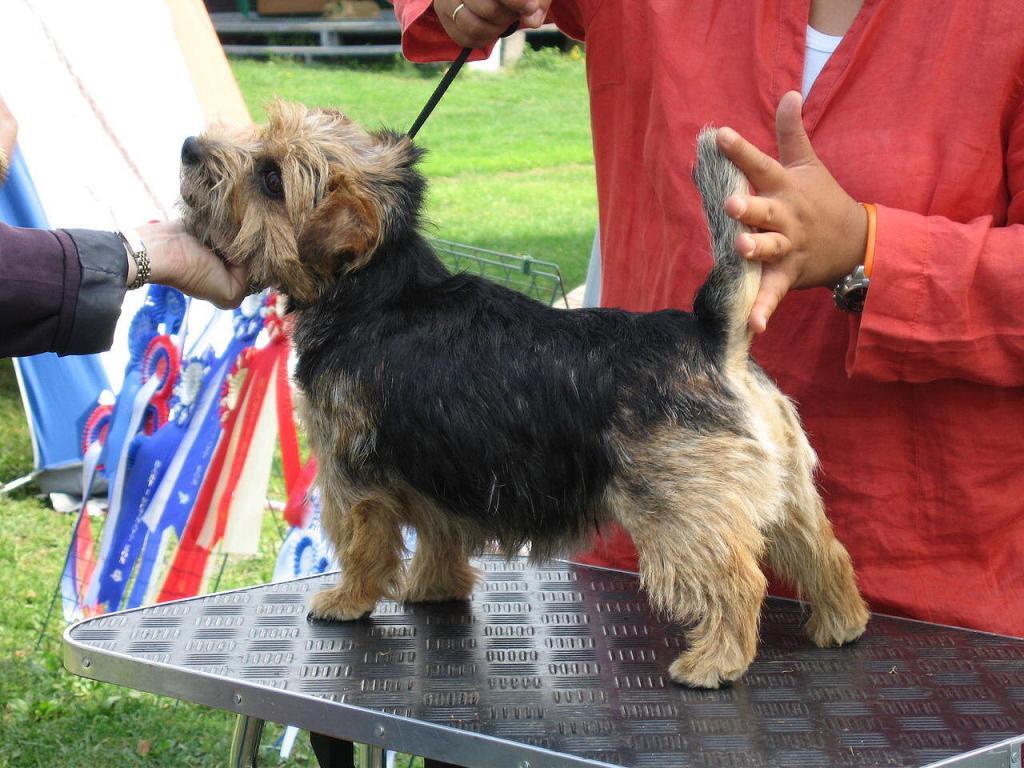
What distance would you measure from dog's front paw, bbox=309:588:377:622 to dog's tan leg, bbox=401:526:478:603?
133 millimetres

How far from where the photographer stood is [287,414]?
3969mm

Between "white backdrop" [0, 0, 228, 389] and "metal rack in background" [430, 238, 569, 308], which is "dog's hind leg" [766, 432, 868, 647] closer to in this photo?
"metal rack in background" [430, 238, 569, 308]

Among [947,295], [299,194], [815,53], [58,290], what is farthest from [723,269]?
[58,290]

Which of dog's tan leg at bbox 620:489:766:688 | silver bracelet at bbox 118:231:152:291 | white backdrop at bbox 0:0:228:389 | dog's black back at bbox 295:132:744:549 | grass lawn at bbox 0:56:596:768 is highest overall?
silver bracelet at bbox 118:231:152:291

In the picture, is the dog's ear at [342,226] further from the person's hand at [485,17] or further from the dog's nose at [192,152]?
the person's hand at [485,17]

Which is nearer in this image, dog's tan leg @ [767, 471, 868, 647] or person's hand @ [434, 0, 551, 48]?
dog's tan leg @ [767, 471, 868, 647]

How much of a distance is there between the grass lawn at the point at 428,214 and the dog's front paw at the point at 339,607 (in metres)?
0.74

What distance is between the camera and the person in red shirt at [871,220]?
1.90 m

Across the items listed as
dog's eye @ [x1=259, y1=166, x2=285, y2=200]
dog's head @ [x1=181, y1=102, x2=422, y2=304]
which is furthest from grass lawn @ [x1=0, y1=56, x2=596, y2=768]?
dog's eye @ [x1=259, y1=166, x2=285, y2=200]

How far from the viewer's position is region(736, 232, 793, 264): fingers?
6.07ft

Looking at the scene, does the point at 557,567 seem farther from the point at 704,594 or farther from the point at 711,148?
the point at 711,148

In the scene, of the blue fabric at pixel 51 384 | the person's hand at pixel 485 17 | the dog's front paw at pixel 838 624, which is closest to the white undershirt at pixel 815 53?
the person's hand at pixel 485 17

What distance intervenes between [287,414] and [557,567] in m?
1.59

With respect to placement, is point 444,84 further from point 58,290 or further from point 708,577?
point 708,577
